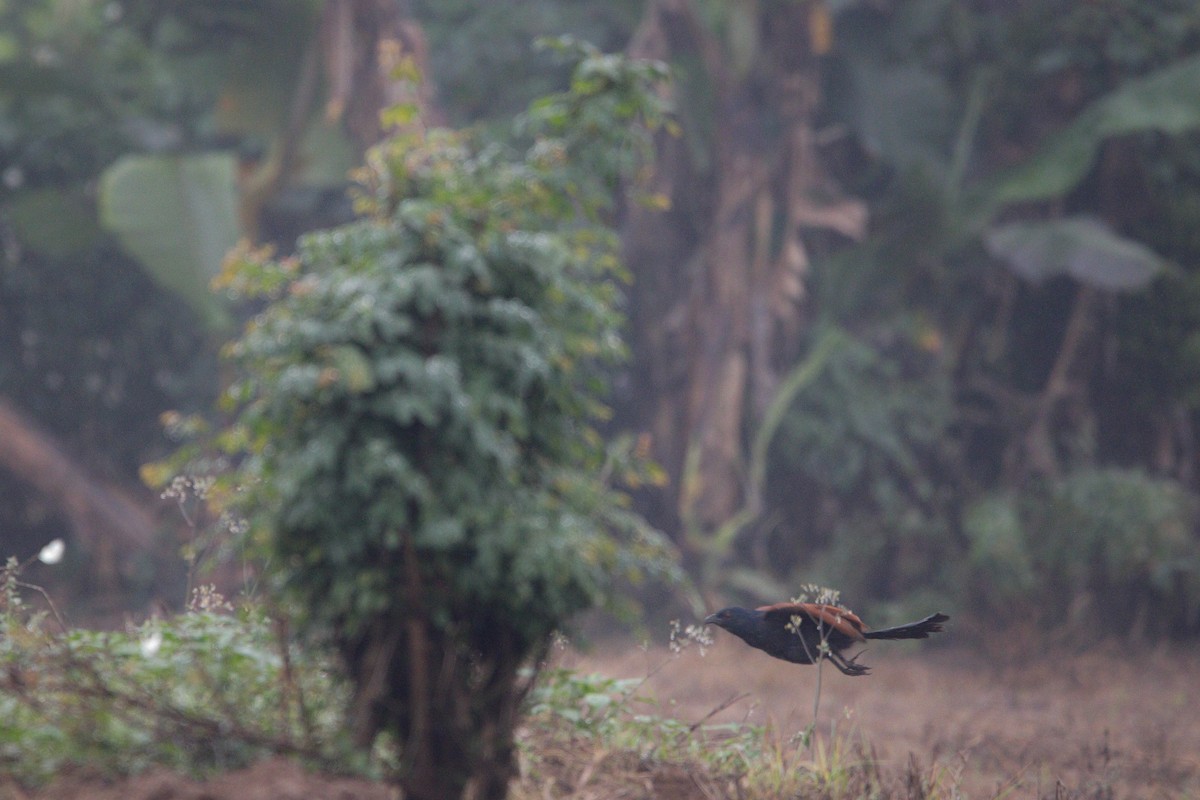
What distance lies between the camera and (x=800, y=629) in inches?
165

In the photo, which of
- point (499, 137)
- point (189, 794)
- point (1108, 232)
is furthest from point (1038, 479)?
point (189, 794)

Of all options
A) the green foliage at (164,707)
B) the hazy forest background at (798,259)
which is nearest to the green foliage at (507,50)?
the hazy forest background at (798,259)

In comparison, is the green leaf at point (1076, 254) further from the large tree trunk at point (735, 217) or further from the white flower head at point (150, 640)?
the white flower head at point (150, 640)

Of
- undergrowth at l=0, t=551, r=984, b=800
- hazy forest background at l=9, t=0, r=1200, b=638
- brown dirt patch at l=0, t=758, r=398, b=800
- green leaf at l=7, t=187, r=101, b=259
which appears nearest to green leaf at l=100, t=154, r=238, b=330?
hazy forest background at l=9, t=0, r=1200, b=638

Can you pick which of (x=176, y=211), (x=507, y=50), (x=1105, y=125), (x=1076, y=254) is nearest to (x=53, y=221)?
(x=176, y=211)

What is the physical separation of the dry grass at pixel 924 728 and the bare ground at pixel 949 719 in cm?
2

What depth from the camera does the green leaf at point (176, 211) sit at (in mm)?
9430

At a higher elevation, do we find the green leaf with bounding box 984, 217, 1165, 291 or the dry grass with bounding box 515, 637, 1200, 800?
the green leaf with bounding box 984, 217, 1165, 291

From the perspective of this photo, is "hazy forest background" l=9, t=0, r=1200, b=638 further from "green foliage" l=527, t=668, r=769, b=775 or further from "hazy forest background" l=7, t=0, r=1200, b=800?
"green foliage" l=527, t=668, r=769, b=775

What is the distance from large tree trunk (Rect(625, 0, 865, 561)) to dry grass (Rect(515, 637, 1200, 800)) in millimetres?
1915

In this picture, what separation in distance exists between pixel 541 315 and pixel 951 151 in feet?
31.3

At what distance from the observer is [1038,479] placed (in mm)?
10617

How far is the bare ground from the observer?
2.91m

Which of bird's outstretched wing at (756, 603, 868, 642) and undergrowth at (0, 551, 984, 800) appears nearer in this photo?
undergrowth at (0, 551, 984, 800)
